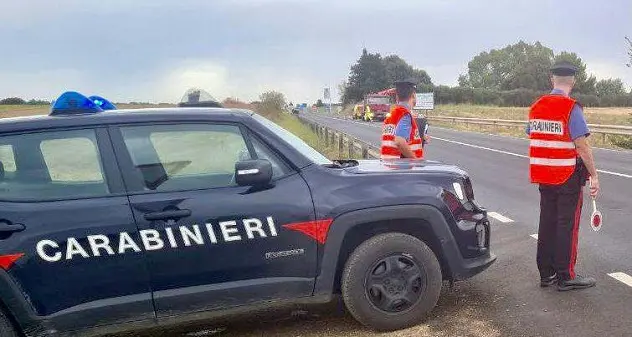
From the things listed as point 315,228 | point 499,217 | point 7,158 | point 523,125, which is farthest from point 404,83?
point 523,125

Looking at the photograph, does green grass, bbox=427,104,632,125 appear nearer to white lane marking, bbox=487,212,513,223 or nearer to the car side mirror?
white lane marking, bbox=487,212,513,223

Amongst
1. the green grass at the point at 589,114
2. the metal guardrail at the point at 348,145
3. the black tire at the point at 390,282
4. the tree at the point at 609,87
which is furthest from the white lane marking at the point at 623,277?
the tree at the point at 609,87

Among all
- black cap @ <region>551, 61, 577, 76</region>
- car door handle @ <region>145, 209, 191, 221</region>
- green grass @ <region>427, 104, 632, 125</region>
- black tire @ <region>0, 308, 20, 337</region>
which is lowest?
green grass @ <region>427, 104, 632, 125</region>

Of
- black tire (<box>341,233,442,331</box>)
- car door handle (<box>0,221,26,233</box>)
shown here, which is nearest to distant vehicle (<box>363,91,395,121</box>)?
black tire (<box>341,233,442,331</box>)

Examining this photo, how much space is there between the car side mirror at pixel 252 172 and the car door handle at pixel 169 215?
1.25 ft

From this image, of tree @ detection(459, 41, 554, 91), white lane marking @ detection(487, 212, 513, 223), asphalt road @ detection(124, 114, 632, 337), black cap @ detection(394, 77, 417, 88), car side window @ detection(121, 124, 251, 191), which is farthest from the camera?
tree @ detection(459, 41, 554, 91)

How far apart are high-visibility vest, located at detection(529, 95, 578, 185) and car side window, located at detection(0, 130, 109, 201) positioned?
3407 millimetres

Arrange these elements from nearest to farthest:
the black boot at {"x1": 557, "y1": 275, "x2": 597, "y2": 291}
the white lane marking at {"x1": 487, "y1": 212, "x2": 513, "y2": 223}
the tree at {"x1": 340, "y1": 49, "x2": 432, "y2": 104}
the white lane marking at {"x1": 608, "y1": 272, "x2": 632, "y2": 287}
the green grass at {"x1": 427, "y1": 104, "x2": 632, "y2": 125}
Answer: the black boot at {"x1": 557, "y1": 275, "x2": 597, "y2": 291} → the white lane marking at {"x1": 608, "y1": 272, "x2": 632, "y2": 287} → the white lane marking at {"x1": 487, "y1": 212, "x2": 513, "y2": 223} → the green grass at {"x1": 427, "y1": 104, "x2": 632, "y2": 125} → the tree at {"x1": 340, "y1": 49, "x2": 432, "y2": 104}

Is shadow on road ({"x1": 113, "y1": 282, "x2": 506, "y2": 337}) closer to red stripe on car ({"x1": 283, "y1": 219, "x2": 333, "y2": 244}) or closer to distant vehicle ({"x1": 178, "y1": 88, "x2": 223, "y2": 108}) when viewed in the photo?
red stripe on car ({"x1": 283, "y1": 219, "x2": 333, "y2": 244})

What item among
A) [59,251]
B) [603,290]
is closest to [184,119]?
[59,251]

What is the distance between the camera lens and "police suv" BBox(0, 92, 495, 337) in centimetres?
351

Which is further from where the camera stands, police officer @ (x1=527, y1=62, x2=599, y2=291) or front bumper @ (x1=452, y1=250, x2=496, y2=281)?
police officer @ (x1=527, y1=62, x2=599, y2=291)

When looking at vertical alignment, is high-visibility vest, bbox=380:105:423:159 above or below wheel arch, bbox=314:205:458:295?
above

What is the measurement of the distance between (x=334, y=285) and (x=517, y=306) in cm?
147
